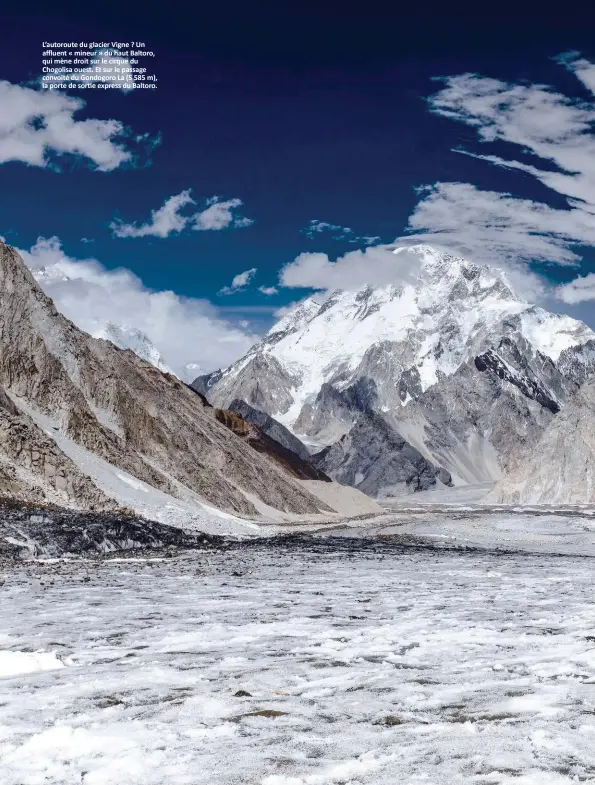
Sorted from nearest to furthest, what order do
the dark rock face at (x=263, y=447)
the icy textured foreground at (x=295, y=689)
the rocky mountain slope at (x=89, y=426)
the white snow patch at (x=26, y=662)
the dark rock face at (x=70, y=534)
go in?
1. the icy textured foreground at (x=295, y=689)
2. the white snow patch at (x=26, y=662)
3. the dark rock face at (x=70, y=534)
4. the rocky mountain slope at (x=89, y=426)
5. the dark rock face at (x=263, y=447)

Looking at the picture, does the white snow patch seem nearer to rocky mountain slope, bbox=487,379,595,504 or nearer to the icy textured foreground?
the icy textured foreground

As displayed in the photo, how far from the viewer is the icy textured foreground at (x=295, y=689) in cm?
584

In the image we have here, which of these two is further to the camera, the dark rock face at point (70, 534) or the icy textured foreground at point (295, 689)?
the dark rock face at point (70, 534)

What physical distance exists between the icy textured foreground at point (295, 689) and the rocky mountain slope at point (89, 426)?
2559 cm

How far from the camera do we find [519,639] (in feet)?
35.6

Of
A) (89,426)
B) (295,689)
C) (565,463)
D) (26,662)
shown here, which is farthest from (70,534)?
(565,463)

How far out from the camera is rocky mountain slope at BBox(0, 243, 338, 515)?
134 ft

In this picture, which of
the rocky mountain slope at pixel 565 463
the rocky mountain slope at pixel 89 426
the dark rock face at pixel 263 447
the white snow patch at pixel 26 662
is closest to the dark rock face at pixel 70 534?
the rocky mountain slope at pixel 89 426

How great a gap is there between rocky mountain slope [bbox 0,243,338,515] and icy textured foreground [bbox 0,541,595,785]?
2559cm

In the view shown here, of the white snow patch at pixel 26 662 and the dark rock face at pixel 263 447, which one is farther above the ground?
the white snow patch at pixel 26 662

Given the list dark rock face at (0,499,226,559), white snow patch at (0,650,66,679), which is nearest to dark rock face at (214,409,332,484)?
dark rock face at (0,499,226,559)

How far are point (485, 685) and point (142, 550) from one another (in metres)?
24.0

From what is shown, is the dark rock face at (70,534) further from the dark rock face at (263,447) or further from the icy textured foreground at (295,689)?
the dark rock face at (263,447)

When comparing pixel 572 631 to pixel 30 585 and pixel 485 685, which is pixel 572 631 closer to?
pixel 485 685
